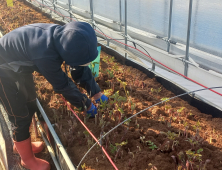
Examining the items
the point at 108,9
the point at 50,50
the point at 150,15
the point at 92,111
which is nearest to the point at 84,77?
the point at 92,111

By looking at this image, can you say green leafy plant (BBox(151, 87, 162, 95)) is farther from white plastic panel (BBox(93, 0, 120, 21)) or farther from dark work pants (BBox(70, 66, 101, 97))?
white plastic panel (BBox(93, 0, 120, 21))

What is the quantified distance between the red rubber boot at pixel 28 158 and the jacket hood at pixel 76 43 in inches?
38.9

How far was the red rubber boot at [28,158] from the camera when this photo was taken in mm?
2172

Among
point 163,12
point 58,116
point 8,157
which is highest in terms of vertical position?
point 163,12

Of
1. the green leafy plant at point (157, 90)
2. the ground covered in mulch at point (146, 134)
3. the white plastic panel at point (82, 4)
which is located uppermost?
the white plastic panel at point (82, 4)

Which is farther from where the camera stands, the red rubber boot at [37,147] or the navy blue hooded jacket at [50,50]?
the red rubber boot at [37,147]

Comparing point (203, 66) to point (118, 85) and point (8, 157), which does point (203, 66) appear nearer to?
point (118, 85)

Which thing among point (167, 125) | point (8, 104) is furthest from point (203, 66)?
point (8, 104)

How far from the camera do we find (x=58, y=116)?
8.40 feet

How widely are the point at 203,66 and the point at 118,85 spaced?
1265mm

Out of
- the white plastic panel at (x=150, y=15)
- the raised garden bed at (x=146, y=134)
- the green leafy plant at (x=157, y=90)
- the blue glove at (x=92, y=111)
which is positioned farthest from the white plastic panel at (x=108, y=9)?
the blue glove at (x=92, y=111)

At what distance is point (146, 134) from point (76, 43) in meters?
1.12

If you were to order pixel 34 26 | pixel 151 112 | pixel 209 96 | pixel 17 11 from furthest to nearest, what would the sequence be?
pixel 17 11
pixel 209 96
pixel 151 112
pixel 34 26

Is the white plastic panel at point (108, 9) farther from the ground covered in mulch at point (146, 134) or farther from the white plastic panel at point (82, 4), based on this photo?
the ground covered in mulch at point (146, 134)
